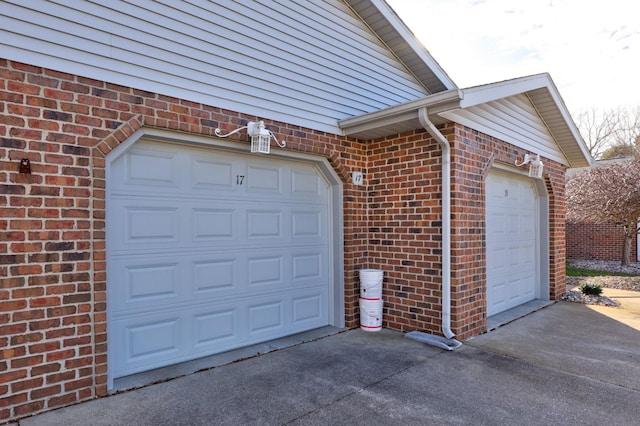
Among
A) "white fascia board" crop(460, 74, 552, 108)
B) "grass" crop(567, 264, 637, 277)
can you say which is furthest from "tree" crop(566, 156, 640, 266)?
"white fascia board" crop(460, 74, 552, 108)

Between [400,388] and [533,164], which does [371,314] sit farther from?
[533,164]

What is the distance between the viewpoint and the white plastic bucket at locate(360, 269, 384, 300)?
5.09 meters

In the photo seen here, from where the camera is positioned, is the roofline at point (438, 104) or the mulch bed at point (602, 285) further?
the mulch bed at point (602, 285)

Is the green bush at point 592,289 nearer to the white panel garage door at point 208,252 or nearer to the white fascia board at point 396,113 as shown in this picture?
the white panel garage door at point 208,252

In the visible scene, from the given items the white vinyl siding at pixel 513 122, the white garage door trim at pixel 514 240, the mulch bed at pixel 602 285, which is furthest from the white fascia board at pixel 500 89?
the mulch bed at pixel 602 285

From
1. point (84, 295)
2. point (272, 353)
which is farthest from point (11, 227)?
point (272, 353)

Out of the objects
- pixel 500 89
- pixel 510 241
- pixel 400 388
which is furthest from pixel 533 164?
pixel 400 388

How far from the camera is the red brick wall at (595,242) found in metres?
12.4

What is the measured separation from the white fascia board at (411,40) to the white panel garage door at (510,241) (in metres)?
1.93

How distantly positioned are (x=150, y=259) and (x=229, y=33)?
255cm

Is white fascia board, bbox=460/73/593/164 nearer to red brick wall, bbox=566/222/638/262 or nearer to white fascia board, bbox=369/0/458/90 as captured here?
white fascia board, bbox=369/0/458/90

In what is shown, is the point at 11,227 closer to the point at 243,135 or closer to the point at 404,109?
the point at 243,135

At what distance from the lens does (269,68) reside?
4.48m

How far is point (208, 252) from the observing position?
419cm
